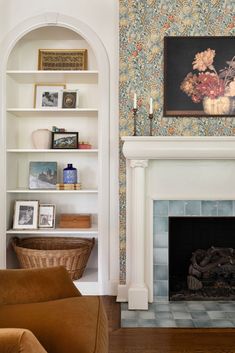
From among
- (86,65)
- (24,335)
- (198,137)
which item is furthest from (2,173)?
(24,335)

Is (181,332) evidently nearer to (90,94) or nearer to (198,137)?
(198,137)

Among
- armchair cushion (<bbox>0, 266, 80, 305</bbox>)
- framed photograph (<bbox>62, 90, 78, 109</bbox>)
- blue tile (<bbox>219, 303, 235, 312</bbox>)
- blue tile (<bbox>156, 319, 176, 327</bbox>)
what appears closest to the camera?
armchair cushion (<bbox>0, 266, 80, 305</bbox>)

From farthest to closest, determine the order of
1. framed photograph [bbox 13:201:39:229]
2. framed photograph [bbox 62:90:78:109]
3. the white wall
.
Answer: framed photograph [bbox 62:90:78:109]
framed photograph [bbox 13:201:39:229]
the white wall

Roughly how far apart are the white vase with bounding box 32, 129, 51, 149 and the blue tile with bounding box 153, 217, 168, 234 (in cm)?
120

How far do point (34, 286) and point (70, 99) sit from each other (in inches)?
87.3

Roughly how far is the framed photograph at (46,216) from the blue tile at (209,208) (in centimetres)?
135

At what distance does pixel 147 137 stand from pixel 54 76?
113 cm

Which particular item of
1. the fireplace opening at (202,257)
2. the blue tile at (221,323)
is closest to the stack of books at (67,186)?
the fireplace opening at (202,257)

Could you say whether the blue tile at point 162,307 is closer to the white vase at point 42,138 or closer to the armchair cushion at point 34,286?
the armchair cushion at point 34,286

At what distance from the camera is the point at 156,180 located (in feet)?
11.2

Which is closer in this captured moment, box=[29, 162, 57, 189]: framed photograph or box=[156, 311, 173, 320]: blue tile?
box=[156, 311, 173, 320]: blue tile

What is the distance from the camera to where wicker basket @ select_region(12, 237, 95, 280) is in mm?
3488

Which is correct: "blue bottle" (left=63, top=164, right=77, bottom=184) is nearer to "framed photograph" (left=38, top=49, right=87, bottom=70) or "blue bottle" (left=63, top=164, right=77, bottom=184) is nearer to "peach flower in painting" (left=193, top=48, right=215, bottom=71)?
"framed photograph" (left=38, top=49, right=87, bottom=70)

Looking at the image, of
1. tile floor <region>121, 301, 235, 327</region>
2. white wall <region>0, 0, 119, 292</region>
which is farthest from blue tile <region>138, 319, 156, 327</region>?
white wall <region>0, 0, 119, 292</region>
